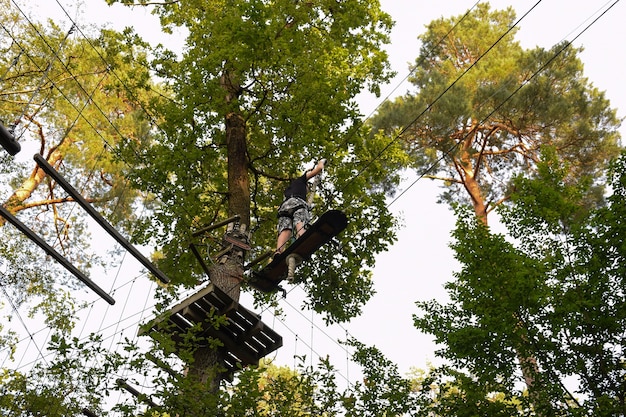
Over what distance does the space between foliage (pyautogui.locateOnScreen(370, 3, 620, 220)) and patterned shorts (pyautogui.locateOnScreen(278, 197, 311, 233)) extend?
253 inches

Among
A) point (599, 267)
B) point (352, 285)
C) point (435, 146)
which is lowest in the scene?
point (599, 267)

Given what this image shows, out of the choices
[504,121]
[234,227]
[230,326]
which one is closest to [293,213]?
[234,227]

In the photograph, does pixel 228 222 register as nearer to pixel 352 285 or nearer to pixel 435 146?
pixel 352 285

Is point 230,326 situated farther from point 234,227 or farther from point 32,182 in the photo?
point 32,182

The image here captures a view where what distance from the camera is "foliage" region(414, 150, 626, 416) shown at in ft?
19.9

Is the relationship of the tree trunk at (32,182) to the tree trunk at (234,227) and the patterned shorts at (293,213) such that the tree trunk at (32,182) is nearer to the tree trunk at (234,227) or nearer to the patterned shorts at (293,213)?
the tree trunk at (234,227)

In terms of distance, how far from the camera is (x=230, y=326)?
21.5ft

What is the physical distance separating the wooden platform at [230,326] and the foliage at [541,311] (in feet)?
6.66

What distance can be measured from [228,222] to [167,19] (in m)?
5.68

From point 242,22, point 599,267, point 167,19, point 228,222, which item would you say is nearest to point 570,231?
point 599,267

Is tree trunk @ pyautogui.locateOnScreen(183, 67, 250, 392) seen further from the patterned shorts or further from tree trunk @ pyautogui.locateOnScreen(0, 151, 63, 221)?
tree trunk @ pyautogui.locateOnScreen(0, 151, 63, 221)

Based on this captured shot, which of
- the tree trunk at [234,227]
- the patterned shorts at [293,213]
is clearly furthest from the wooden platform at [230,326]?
the patterned shorts at [293,213]

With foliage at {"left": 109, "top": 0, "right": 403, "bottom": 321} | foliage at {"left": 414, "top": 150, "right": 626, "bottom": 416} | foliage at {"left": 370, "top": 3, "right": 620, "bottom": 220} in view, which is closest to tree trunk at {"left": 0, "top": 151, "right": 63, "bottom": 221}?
foliage at {"left": 109, "top": 0, "right": 403, "bottom": 321}

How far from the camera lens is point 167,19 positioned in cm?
1117
